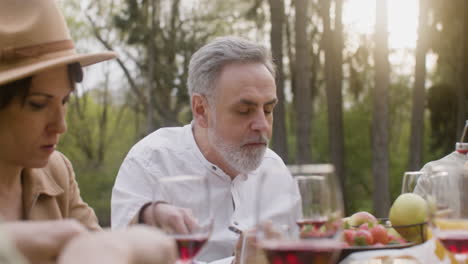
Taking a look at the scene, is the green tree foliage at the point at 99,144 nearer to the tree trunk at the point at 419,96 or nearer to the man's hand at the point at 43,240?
the tree trunk at the point at 419,96

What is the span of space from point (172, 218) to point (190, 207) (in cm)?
9

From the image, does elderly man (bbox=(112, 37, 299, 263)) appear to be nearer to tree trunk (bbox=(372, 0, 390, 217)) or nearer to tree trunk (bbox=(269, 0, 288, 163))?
tree trunk (bbox=(269, 0, 288, 163))

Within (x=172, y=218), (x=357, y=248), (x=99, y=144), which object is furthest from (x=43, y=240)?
(x=99, y=144)

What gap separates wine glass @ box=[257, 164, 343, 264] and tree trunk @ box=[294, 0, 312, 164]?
9.80 m

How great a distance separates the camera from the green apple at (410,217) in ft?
7.71

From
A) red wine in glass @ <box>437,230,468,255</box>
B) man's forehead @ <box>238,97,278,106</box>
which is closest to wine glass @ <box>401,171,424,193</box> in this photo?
man's forehead @ <box>238,97,278,106</box>

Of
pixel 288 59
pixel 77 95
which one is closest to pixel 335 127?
pixel 288 59

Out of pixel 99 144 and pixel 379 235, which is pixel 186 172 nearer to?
pixel 379 235

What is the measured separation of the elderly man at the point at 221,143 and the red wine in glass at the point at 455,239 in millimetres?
1420

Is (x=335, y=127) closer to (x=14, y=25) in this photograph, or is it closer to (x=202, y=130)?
(x=202, y=130)

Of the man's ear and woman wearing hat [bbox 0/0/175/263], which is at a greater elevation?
woman wearing hat [bbox 0/0/175/263]

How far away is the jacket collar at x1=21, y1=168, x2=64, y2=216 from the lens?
232cm

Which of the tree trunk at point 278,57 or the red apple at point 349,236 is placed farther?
the tree trunk at point 278,57

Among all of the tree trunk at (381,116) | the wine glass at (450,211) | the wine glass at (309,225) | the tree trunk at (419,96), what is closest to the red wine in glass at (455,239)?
the wine glass at (450,211)
